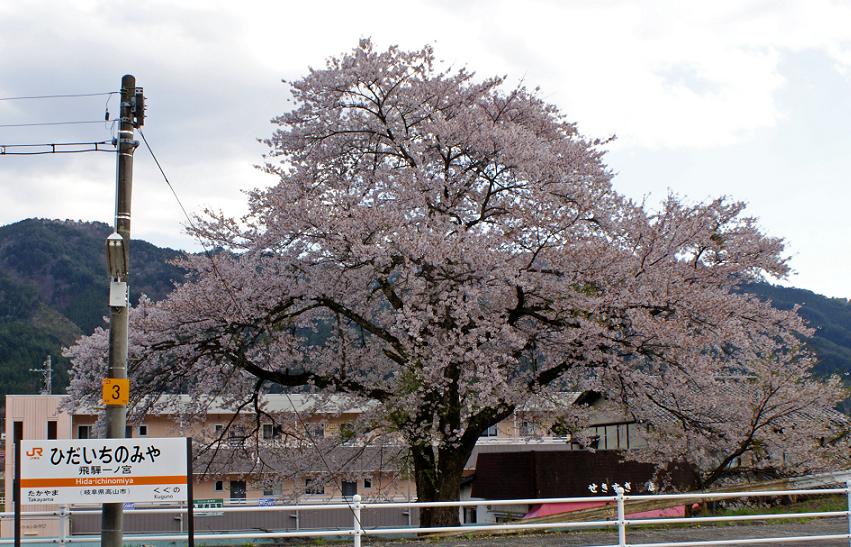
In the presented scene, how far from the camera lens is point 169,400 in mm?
23109

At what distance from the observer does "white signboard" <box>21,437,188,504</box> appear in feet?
35.0

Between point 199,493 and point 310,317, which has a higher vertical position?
point 310,317

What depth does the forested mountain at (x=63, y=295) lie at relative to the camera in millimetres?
106438

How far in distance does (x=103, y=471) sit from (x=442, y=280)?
1004 cm

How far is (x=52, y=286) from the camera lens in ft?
509

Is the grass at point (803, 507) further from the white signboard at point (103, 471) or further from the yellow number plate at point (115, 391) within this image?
the yellow number plate at point (115, 391)

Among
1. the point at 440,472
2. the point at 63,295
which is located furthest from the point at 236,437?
the point at 63,295

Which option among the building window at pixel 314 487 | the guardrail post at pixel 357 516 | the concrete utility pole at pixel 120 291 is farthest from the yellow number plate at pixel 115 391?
the building window at pixel 314 487

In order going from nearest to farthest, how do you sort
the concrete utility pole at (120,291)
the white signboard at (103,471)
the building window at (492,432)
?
the white signboard at (103,471), the concrete utility pole at (120,291), the building window at (492,432)

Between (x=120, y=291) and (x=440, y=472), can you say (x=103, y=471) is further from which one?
(x=440, y=472)

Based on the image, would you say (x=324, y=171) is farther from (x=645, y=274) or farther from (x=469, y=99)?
(x=645, y=274)

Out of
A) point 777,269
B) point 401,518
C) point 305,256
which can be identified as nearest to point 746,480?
point 777,269

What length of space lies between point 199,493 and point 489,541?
33957 millimetres

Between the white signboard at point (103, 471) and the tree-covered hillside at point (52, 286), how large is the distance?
91483 millimetres
